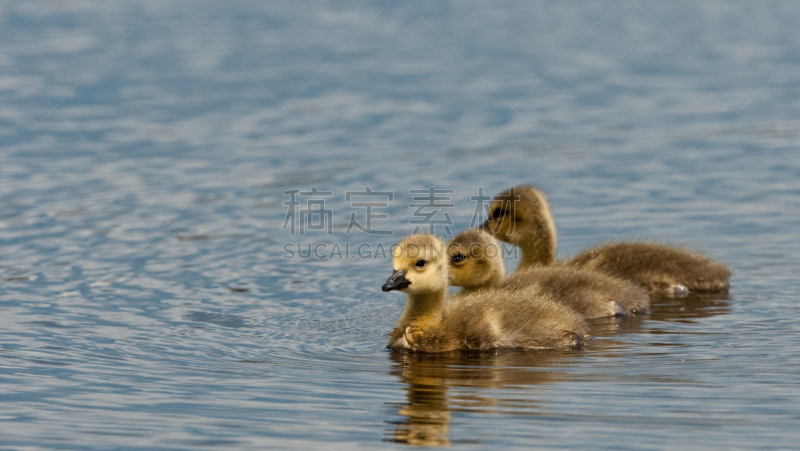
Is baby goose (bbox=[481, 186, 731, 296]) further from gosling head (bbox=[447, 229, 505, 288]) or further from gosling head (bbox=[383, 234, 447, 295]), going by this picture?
gosling head (bbox=[383, 234, 447, 295])

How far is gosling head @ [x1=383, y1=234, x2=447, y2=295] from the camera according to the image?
7742 millimetres

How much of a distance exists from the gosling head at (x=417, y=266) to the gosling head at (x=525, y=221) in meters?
2.20

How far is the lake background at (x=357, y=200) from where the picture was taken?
21.5 feet

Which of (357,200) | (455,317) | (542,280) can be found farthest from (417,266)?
(357,200)

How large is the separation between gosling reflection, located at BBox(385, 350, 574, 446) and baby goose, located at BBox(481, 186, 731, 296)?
2.25 metres

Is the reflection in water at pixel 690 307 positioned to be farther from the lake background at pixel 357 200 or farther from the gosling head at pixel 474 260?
the gosling head at pixel 474 260

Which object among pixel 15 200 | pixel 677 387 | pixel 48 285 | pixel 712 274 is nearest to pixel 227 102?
pixel 15 200

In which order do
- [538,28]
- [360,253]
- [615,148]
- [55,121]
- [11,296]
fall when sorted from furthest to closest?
[538,28]
[55,121]
[615,148]
[360,253]
[11,296]

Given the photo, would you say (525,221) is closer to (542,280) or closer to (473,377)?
(542,280)

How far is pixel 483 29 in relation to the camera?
64.3 feet

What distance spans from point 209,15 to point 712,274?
13030 millimetres

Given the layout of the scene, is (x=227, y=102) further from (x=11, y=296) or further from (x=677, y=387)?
(x=677, y=387)

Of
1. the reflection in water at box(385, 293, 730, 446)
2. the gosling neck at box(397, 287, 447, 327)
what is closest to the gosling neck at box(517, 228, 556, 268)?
the reflection in water at box(385, 293, 730, 446)

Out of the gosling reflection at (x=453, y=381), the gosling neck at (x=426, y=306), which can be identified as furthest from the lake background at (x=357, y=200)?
the gosling neck at (x=426, y=306)
